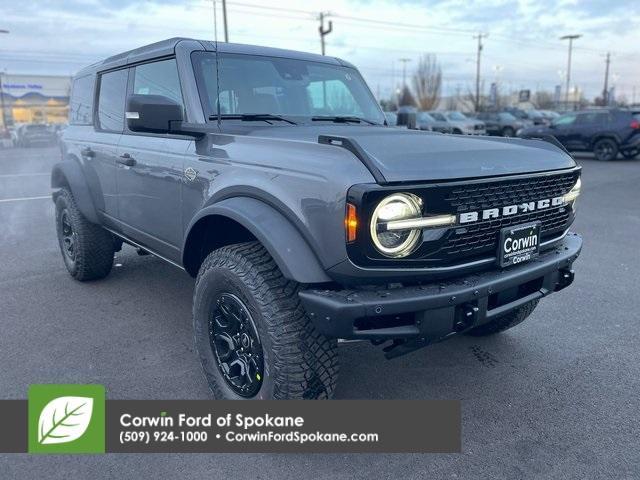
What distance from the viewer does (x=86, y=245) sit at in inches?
187

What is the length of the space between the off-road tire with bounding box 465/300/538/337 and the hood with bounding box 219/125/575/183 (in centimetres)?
104

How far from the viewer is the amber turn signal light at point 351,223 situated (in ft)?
7.00

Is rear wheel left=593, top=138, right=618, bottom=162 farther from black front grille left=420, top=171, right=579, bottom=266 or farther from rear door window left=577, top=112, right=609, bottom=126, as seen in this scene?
black front grille left=420, top=171, right=579, bottom=266

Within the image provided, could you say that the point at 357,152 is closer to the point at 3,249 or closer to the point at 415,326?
the point at 415,326

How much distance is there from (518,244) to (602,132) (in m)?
16.6

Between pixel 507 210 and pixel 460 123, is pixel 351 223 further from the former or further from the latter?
pixel 460 123

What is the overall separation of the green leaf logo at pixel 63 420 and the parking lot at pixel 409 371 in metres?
0.11

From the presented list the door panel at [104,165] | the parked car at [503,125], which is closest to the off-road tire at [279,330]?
the door panel at [104,165]

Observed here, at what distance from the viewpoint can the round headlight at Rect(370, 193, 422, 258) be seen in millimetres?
2164

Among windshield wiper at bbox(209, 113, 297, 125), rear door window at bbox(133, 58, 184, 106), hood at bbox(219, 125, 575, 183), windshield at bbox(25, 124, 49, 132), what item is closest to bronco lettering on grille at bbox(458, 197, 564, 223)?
hood at bbox(219, 125, 575, 183)

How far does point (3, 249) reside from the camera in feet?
21.0

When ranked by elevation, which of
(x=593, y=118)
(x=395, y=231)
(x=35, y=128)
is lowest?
(x=395, y=231)

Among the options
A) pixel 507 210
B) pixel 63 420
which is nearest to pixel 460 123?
pixel 507 210

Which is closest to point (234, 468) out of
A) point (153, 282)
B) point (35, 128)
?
point (153, 282)
